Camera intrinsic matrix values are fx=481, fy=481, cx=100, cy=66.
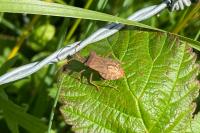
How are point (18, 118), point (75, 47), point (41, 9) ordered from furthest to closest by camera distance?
point (18, 118) < point (75, 47) < point (41, 9)

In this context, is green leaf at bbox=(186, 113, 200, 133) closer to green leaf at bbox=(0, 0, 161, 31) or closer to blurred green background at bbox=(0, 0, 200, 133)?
green leaf at bbox=(0, 0, 161, 31)

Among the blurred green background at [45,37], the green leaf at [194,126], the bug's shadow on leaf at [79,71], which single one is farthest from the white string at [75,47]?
the green leaf at [194,126]

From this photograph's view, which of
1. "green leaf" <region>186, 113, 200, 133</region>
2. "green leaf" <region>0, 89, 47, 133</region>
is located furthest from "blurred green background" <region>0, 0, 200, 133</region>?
"green leaf" <region>186, 113, 200, 133</region>

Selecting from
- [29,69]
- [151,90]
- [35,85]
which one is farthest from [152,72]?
[35,85]

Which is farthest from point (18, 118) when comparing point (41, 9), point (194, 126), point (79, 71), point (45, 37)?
point (45, 37)

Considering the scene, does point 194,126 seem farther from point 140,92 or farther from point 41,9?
point 41,9
